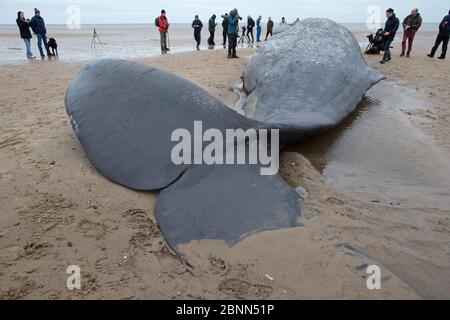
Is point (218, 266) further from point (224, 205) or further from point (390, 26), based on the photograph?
point (390, 26)

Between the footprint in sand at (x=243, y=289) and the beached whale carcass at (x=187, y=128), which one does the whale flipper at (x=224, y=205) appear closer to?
the beached whale carcass at (x=187, y=128)

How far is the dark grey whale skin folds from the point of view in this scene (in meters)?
2.47

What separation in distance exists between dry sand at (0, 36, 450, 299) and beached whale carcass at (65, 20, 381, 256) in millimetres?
182

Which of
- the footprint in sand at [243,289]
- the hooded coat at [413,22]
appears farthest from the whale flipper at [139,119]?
the hooded coat at [413,22]

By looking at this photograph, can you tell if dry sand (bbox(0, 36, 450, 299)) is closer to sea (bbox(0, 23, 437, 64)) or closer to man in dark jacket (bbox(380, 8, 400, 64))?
man in dark jacket (bbox(380, 8, 400, 64))

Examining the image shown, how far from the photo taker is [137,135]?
3.07 m

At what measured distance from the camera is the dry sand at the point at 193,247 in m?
2.13

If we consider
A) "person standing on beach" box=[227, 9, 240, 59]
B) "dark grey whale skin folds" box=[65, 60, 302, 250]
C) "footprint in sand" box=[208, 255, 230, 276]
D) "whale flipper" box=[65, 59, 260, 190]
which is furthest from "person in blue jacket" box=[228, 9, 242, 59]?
"footprint in sand" box=[208, 255, 230, 276]

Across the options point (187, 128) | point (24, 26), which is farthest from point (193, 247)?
point (24, 26)

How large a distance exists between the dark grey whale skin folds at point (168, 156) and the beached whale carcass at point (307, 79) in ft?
2.71

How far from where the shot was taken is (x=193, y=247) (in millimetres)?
2350

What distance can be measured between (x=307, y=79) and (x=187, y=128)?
204 cm
